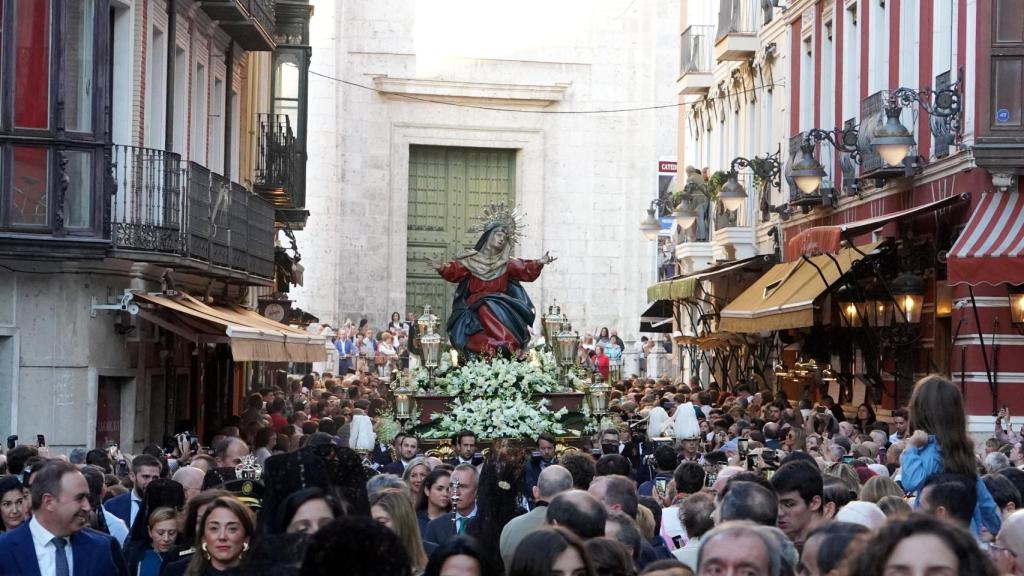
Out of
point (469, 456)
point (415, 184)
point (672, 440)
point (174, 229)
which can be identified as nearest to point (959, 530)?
point (469, 456)

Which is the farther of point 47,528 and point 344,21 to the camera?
point 344,21

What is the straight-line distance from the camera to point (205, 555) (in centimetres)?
784

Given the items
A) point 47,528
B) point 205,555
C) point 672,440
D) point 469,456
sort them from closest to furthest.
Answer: point 205,555, point 47,528, point 469,456, point 672,440

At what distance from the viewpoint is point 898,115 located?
2273 cm

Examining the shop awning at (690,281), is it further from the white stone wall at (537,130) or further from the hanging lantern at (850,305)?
the white stone wall at (537,130)

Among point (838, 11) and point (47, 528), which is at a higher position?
point (838, 11)

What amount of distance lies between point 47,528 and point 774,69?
1040 inches

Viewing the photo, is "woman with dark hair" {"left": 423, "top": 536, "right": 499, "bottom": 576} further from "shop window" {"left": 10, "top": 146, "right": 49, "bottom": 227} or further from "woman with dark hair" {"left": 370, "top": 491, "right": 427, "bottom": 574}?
"shop window" {"left": 10, "top": 146, "right": 49, "bottom": 227}

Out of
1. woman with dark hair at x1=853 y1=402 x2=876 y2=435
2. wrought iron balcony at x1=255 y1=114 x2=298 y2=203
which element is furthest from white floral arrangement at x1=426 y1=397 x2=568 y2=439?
wrought iron balcony at x1=255 y1=114 x2=298 y2=203

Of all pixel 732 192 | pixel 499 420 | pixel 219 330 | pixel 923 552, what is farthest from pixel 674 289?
pixel 923 552

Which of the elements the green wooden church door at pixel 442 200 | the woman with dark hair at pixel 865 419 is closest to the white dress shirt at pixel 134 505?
the woman with dark hair at pixel 865 419

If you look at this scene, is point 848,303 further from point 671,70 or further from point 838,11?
point 671,70

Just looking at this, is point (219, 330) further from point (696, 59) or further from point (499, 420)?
point (696, 59)

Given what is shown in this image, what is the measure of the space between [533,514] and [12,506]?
3.09 metres
